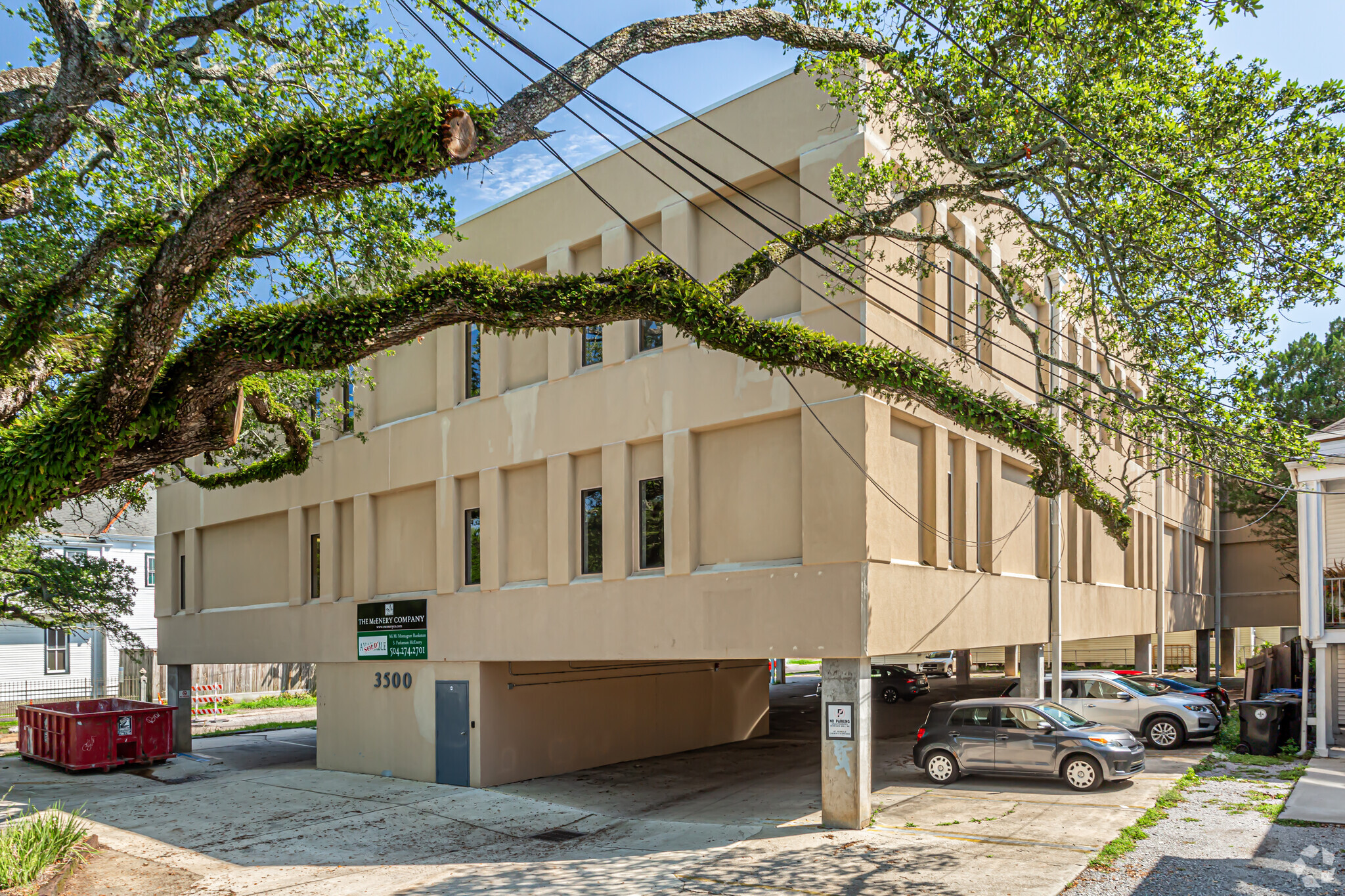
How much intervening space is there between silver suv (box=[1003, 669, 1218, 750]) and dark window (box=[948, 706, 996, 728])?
4333 mm

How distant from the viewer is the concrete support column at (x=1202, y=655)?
120ft

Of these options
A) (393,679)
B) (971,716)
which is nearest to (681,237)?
(971,716)

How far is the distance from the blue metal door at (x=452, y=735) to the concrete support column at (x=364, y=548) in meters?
3.14

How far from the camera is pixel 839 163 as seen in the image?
583 inches

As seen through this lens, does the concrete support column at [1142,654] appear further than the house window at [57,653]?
No

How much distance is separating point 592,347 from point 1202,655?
3055 cm

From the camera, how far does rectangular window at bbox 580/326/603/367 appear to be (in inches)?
717

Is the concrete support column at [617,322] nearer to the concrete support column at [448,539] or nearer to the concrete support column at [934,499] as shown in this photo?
the concrete support column at [448,539]

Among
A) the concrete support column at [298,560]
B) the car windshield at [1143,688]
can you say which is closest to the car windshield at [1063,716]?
the car windshield at [1143,688]

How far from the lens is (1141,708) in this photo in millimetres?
20312

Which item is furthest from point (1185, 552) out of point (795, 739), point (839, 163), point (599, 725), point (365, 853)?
point (365, 853)

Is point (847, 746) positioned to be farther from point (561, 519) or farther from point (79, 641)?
point (79, 641)

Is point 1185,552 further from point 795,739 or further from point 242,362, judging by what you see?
point 242,362

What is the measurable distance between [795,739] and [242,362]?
17.7 meters
